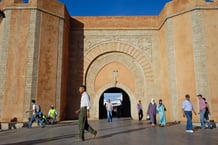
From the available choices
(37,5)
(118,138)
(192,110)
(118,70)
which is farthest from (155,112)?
(37,5)

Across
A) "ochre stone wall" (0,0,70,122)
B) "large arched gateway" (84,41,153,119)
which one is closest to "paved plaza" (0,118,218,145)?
"ochre stone wall" (0,0,70,122)

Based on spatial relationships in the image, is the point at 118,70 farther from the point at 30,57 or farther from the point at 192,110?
the point at 192,110

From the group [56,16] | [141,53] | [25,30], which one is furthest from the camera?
[141,53]

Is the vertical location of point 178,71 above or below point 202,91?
above

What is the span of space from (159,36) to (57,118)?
8207 mm

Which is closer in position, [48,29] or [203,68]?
[203,68]

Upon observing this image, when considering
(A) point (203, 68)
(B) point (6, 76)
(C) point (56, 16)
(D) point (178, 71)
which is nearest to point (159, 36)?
(D) point (178, 71)

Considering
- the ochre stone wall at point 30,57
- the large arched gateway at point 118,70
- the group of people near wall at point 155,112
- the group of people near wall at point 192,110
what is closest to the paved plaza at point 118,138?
the group of people near wall at point 192,110

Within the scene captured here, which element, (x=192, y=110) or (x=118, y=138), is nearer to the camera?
(x=118, y=138)

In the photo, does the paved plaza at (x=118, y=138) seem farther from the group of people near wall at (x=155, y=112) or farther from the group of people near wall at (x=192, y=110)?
the group of people near wall at (x=155, y=112)

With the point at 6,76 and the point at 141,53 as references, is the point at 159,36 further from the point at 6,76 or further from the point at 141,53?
the point at 6,76

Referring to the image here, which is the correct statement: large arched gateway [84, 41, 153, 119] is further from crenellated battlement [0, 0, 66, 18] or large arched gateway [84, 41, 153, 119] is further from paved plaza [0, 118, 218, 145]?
paved plaza [0, 118, 218, 145]

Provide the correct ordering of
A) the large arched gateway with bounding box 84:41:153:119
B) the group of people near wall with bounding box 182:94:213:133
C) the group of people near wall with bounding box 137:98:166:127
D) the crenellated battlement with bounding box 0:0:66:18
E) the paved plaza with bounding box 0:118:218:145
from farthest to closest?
1. the large arched gateway with bounding box 84:41:153:119
2. the crenellated battlement with bounding box 0:0:66:18
3. the group of people near wall with bounding box 137:98:166:127
4. the group of people near wall with bounding box 182:94:213:133
5. the paved plaza with bounding box 0:118:218:145

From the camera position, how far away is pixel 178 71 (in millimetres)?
12172
